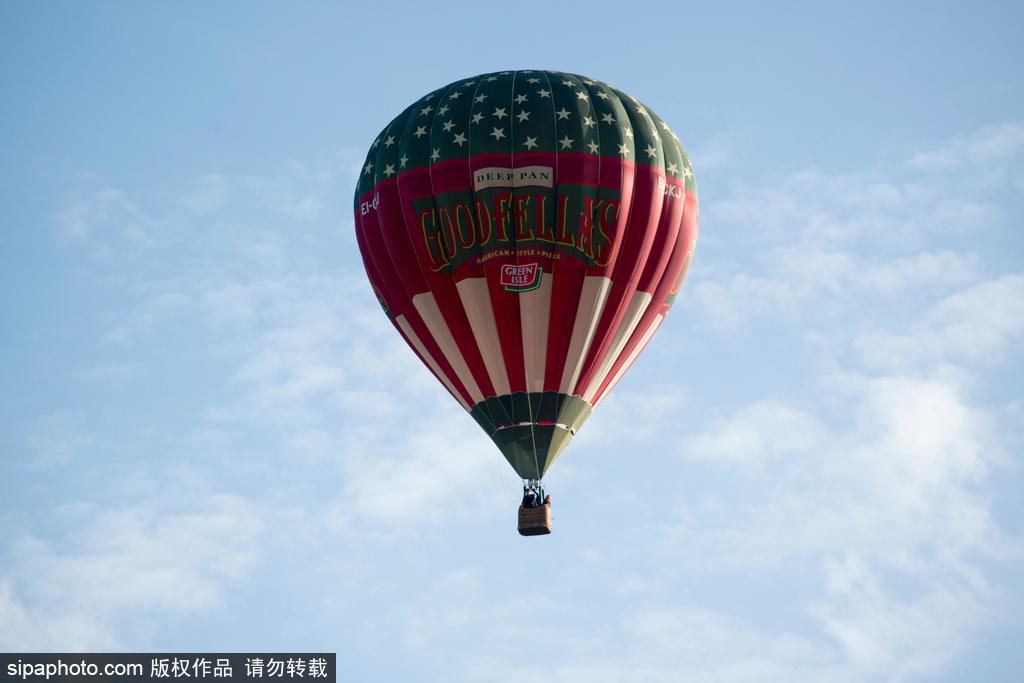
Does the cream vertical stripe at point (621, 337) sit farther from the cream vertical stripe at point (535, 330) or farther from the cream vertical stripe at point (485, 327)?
the cream vertical stripe at point (485, 327)

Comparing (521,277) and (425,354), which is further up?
(521,277)

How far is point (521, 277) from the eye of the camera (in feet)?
122

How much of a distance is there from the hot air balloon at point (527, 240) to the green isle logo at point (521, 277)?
0.02m

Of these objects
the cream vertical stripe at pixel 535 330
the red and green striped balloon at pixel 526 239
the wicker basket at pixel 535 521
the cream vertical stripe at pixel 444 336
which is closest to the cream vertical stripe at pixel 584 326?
the red and green striped balloon at pixel 526 239

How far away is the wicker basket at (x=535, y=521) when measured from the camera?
36.7 m

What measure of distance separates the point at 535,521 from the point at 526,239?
552cm

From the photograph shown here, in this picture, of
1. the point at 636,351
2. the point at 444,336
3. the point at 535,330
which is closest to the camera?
the point at 535,330

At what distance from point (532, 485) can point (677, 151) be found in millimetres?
7623

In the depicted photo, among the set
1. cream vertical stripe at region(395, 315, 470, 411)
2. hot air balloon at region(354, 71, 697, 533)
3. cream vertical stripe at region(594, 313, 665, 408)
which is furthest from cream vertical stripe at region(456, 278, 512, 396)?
cream vertical stripe at region(594, 313, 665, 408)

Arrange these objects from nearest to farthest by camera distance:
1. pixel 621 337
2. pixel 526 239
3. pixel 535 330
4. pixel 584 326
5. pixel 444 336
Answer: pixel 526 239
pixel 535 330
pixel 584 326
pixel 444 336
pixel 621 337

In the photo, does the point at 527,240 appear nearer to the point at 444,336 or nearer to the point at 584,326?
the point at 584,326

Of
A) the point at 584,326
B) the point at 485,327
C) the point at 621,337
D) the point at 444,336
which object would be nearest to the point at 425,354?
the point at 444,336

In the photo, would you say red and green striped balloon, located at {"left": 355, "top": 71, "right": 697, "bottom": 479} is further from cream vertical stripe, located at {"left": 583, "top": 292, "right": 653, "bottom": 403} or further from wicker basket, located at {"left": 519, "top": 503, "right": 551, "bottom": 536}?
wicker basket, located at {"left": 519, "top": 503, "right": 551, "bottom": 536}

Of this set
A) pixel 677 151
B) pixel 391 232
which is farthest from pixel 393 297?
pixel 677 151
